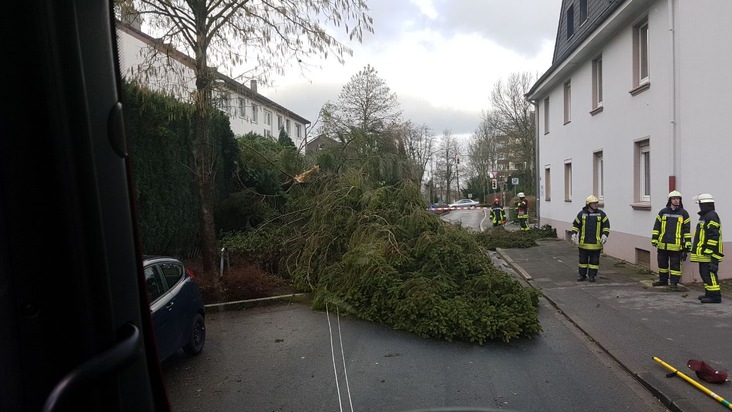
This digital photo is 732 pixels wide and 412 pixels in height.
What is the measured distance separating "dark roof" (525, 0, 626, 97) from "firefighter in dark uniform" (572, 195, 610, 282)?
4970 mm

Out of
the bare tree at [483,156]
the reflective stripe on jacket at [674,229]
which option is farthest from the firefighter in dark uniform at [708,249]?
the bare tree at [483,156]

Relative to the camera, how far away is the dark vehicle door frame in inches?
49.2

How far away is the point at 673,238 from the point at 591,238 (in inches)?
64.2

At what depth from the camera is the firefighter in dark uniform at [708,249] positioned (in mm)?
8742

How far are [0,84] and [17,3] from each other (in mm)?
186

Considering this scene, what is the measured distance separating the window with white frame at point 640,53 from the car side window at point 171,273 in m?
11.1

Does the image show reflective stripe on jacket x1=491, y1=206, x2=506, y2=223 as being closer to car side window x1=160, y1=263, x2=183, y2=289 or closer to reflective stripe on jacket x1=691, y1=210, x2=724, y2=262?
reflective stripe on jacket x1=691, y1=210, x2=724, y2=262

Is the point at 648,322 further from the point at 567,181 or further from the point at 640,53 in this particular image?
the point at 567,181

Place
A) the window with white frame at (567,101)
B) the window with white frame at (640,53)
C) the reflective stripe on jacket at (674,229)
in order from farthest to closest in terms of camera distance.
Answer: the window with white frame at (567,101), the window with white frame at (640,53), the reflective stripe on jacket at (674,229)

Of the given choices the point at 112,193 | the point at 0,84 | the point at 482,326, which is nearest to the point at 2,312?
the point at 112,193

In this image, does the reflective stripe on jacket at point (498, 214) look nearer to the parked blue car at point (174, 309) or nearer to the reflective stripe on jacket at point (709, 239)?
the reflective stripe on jacket at point (709, 239)

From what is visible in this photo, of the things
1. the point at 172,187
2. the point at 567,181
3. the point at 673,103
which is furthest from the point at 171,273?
the point at 567,181

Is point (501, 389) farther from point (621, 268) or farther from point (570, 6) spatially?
point (570, 6)

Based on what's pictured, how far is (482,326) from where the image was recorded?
273 inches
